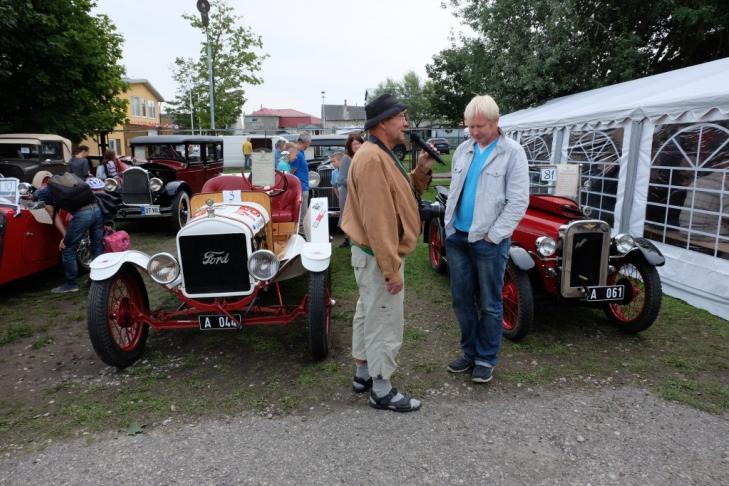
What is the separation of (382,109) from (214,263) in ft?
5.90

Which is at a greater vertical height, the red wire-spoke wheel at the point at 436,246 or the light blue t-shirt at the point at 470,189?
the light blue t-shirt at the point at 470,189

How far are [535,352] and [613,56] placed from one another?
1069 cm

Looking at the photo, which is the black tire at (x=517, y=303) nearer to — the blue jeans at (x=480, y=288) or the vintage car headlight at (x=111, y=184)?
the blue jeans at (x=480, y=288)

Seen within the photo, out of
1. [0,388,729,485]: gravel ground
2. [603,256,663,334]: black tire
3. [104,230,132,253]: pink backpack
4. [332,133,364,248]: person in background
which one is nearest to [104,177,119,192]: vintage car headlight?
[104,230,132,253]: pink backpack

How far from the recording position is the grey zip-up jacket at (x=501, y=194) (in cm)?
301

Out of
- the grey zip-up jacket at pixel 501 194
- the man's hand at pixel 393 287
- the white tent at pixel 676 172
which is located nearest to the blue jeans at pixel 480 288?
the grey zip-up jacket at pixel 501 194

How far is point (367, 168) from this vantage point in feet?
8.31

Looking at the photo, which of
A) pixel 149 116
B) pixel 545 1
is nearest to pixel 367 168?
pixel 545 1

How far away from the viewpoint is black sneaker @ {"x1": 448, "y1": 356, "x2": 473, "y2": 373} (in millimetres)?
3445

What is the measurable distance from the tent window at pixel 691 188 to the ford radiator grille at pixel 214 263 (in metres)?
4.70

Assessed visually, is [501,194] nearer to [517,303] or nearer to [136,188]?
[517,303]

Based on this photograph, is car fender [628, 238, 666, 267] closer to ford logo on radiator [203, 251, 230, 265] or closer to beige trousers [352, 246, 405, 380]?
beige trousers [352, 246, 405, 380]

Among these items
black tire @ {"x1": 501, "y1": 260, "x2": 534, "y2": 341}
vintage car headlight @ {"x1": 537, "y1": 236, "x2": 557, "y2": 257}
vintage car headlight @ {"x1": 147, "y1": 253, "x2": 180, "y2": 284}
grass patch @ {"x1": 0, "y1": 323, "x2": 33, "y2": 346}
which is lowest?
grass patch @ {"x1": 0, "y1": 323, "x2": 33, "y2": 346}

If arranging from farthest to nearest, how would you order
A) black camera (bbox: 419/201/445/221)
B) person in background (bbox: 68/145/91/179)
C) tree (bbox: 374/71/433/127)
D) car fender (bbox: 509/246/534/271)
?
tree (bbox: 374/71/433/127)
person in background (bbox: 68/145/91/179)
black camera (bbox: 419/201/445/221)
car fender (bbox: 509/246/534/271)
